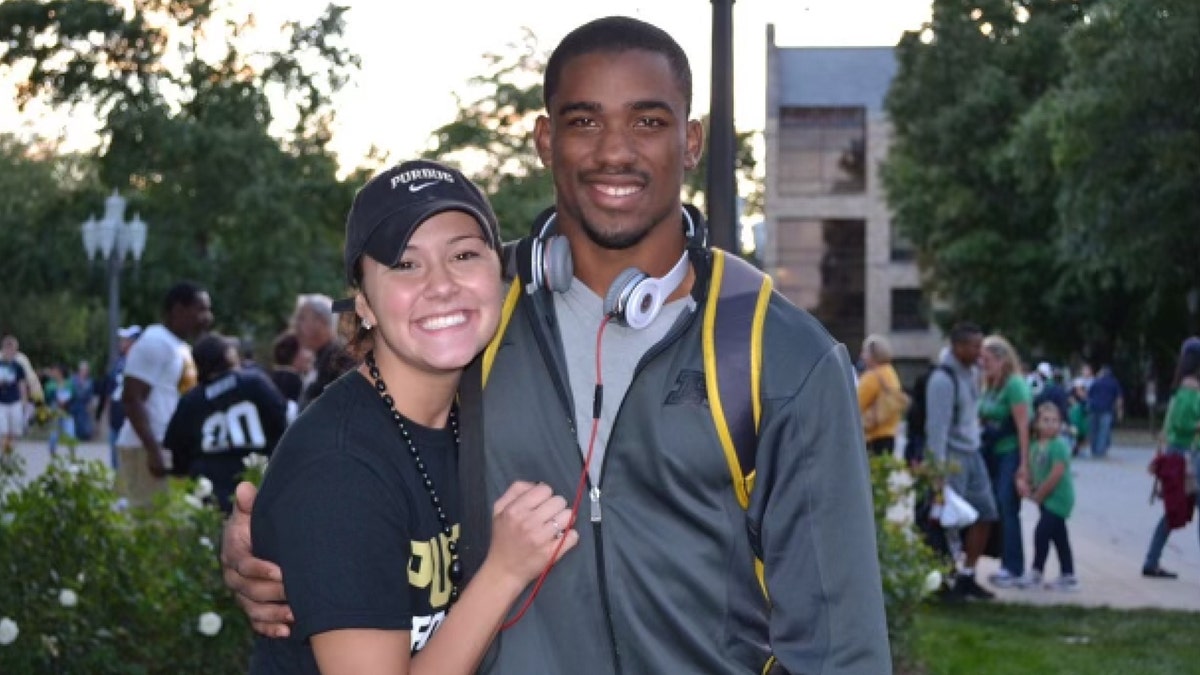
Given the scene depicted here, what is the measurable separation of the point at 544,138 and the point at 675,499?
80 centimetres

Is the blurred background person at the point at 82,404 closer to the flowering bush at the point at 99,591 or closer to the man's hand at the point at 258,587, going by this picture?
the flowering bush at the point at 99,591

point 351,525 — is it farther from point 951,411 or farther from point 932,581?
point 951,411

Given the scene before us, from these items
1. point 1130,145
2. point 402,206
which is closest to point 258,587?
point 402,206

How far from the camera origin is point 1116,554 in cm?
1725

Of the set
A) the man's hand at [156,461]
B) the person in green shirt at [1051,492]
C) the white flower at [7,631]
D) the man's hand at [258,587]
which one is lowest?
the person in green shirt at [1051,492]

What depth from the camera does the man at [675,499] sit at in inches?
121

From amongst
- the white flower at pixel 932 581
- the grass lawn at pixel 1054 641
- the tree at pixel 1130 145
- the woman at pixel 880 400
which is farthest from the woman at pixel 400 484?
the tree at pixel 1130 145

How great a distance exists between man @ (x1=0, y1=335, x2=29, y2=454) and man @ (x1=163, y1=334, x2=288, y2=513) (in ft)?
A: 46.9

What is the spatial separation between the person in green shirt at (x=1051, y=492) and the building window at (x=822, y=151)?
86400 mm

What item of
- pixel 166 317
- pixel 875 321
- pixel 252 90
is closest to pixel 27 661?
pixel 166 317

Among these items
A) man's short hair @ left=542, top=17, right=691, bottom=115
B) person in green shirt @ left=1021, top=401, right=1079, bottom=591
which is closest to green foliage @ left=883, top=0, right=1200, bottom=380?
person in green shirt @ left=1021, top=401, right=1079, bottom=591

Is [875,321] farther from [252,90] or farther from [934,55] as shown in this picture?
[252,90]

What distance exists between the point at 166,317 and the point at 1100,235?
31570 millimetres

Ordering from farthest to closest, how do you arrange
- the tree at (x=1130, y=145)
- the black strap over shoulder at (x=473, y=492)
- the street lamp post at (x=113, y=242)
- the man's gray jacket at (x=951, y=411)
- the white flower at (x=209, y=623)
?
the tree at (x=1130, y=145)
the street lamp post at (x=113, y=242)
the man's gray jacket at (x=951, y=411)
the white flower at (x=209, y=623)
the black strap over shoulder at (x=473, y=492)
